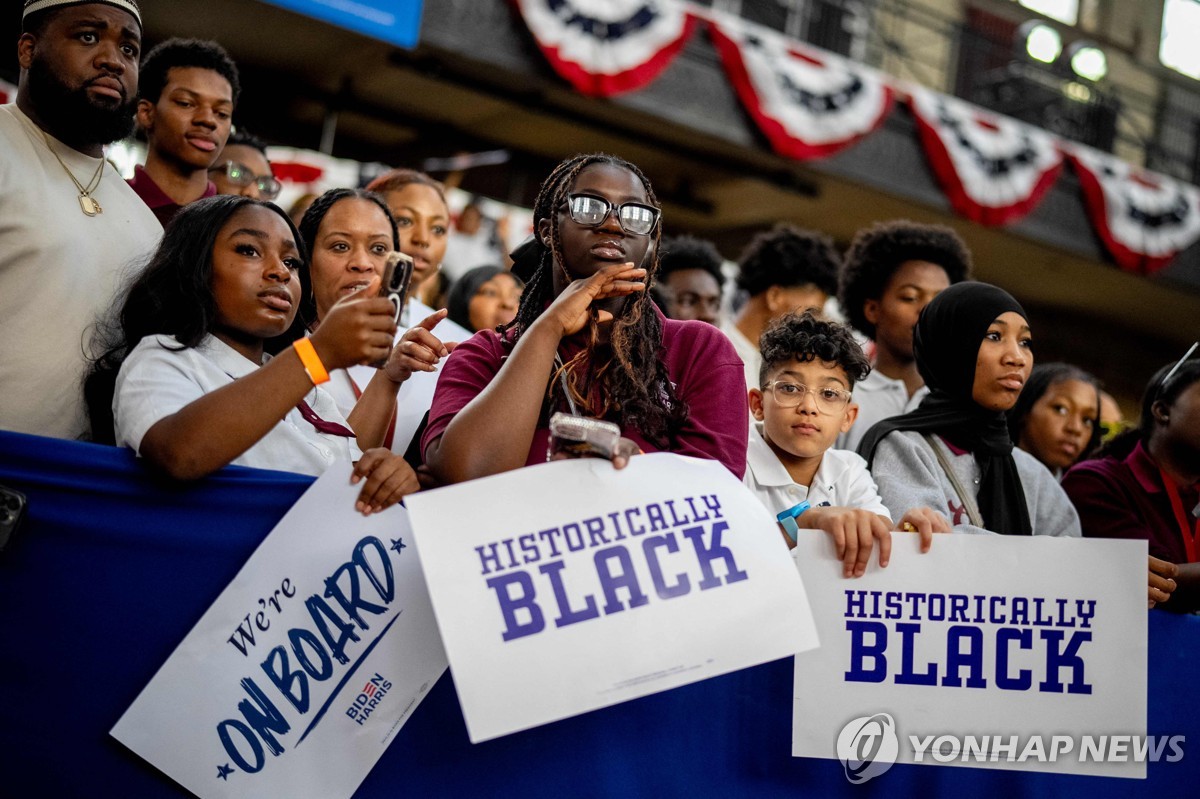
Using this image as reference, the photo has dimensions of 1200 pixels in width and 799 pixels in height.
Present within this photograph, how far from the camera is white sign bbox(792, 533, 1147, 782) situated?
88.2 inches

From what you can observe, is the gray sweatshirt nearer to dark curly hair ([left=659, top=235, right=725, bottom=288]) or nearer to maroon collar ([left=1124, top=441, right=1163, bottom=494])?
maroon collar ([left=1124, top=441, right=1163, bottom=494])

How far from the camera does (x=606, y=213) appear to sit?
2.29 metres

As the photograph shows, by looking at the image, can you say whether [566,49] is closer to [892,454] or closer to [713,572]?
[892,454]

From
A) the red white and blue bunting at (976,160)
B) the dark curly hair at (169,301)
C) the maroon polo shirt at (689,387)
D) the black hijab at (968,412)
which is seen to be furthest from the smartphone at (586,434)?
the red white and blue bunting at (976,160)

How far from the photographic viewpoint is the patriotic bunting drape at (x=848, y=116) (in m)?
8.38

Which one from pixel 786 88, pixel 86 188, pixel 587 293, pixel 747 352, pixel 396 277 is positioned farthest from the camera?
→ pixel 786 88

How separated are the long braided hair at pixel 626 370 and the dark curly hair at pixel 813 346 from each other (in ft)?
2.03

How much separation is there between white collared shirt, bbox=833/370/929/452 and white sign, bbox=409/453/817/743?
158 centimetres

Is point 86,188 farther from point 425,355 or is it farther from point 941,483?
point 941,483

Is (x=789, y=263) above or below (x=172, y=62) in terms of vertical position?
below

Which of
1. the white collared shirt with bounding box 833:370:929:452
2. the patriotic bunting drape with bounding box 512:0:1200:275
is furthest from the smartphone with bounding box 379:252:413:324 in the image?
the patriotic bunting drape with bounding box 512:0:1200:275

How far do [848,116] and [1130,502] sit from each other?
698 centimetres

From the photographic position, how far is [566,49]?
8352 mm

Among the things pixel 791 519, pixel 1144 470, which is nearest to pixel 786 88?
pixel 1144 470
